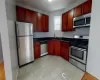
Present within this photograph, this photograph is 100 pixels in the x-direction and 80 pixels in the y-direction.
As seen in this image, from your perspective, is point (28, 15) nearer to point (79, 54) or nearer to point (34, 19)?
point (34, 19)

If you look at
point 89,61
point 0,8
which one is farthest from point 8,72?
point 89,61

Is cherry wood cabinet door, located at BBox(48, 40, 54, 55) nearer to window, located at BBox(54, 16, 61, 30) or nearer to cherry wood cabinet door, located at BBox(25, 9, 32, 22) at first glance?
window, located at BBox(54, 16, 61, 30)

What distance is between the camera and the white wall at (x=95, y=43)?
1.68m

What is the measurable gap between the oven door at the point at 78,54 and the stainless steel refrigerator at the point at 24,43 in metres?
1.82

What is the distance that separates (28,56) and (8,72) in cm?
150

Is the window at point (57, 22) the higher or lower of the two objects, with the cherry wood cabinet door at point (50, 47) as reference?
higher

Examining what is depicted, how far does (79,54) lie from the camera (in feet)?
7.48

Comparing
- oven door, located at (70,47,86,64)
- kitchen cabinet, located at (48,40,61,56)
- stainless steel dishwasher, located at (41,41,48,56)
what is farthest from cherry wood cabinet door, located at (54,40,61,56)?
oven door, located at (70,47,86,64)

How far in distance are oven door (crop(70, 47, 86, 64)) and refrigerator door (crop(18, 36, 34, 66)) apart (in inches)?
71.6

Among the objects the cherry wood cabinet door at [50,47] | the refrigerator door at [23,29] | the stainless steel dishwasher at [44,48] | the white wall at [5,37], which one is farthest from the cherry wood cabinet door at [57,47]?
the white wall at [5,37]

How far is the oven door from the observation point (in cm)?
211

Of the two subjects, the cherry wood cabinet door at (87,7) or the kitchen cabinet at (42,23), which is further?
the kitchen cabinet at (42,23)

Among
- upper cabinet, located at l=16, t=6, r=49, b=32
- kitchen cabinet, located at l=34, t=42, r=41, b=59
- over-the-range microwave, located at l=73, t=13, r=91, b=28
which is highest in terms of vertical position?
upper cabinet, located at l=16, t=6, r=49, b=32

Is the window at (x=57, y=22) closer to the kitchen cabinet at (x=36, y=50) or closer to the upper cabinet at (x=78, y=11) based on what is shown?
the upper cabinet at (x=78, y=11)
